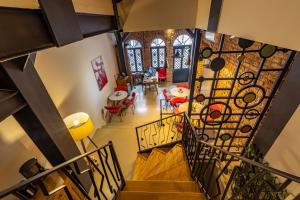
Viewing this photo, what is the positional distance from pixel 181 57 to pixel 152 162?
6.22m

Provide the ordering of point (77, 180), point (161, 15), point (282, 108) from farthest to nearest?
point (161, 15) → point (77, 180) → point (282, 108)

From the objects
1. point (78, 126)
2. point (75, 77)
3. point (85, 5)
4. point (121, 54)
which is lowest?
point (78, 126)

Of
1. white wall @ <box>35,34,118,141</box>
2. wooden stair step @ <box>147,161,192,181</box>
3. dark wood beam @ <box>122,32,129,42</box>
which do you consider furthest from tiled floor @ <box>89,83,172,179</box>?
dark wood beam @ <box>122,32,129,42</box>

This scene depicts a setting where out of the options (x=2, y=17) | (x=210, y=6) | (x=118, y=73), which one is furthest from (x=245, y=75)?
(x=118, y=73)

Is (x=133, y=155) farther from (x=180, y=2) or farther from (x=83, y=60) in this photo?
(x=180, y=2)

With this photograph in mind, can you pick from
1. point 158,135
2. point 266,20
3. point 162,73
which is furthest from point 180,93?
point 266,20

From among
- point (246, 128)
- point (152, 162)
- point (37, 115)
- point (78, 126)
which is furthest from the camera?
point (152, 162)

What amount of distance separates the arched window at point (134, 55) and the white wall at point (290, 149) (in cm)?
744

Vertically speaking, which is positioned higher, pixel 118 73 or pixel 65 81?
pixel 65 81

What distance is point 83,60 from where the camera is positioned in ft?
Result: 14.8

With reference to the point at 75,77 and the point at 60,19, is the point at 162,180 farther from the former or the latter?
the point at 75,77

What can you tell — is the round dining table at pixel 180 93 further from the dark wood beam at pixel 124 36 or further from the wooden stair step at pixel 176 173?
the dark wood beam at pixel 124 36

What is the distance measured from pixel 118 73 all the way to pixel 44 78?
Result: 16.8 ft

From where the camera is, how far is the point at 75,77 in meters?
4.06
